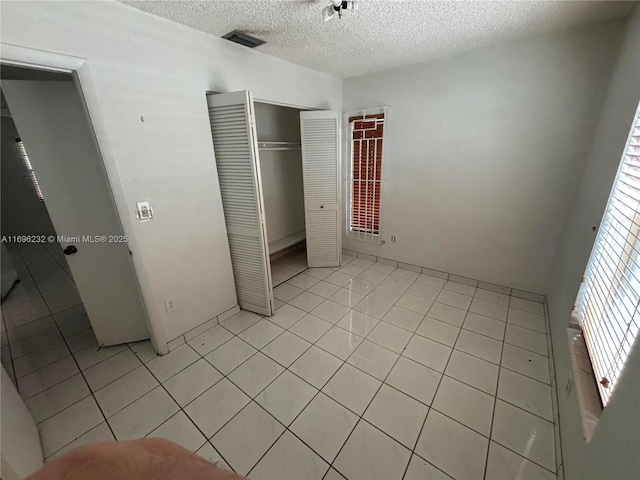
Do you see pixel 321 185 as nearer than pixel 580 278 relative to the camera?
No

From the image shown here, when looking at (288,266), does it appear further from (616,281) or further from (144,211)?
(616,281)

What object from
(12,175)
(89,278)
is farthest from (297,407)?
(12,175)

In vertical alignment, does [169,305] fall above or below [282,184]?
below

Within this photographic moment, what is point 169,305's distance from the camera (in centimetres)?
213

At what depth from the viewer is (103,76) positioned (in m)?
1.58

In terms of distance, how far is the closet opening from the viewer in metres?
3.51

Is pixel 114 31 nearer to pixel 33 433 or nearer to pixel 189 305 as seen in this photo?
pixel 189 305

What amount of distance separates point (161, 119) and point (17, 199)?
18.4ft

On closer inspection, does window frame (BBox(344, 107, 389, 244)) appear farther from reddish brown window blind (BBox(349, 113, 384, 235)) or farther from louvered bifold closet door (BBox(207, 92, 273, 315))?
louvered bifold closet door (BBox(207, 92, 273, 315))

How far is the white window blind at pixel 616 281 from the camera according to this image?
1.02 metres

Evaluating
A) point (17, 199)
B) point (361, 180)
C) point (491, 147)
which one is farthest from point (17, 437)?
point (17, 199)

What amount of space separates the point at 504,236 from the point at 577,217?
2.32 feet

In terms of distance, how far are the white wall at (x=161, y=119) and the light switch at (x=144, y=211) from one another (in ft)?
0.14

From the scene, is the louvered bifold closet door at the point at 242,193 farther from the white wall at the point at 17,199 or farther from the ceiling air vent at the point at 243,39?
the white wall at the point at 17,199
